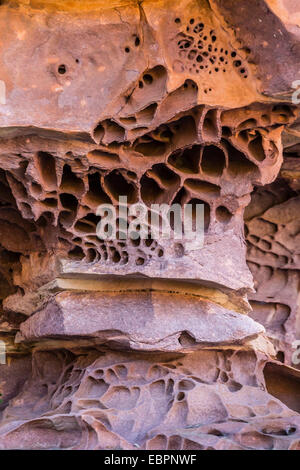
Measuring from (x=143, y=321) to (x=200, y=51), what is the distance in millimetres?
1635

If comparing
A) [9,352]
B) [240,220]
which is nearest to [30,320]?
[9,352]

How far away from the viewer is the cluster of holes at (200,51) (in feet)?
14.1

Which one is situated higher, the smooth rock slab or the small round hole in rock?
the small round hole in rock

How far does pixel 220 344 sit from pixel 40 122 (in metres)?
1.73

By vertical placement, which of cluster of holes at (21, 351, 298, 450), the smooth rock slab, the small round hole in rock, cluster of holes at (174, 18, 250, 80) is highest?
cluster of holes at (174, 18, 250, 80)

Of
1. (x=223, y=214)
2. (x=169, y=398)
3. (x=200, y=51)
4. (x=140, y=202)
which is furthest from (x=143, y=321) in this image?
(x=200, y=51)

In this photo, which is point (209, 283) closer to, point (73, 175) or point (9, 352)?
point (73, 175)

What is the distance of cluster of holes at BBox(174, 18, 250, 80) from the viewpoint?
4293 mm

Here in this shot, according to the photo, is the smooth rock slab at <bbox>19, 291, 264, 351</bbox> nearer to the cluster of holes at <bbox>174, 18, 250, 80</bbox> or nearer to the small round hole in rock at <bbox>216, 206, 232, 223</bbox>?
the small round hole in rock at <bbox>216, 206, 232, 223</bbox>

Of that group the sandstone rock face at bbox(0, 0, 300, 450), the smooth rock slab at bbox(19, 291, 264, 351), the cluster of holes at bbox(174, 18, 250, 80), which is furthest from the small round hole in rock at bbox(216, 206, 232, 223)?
the cluster of holes at bbox(174, 18, 250, 80)

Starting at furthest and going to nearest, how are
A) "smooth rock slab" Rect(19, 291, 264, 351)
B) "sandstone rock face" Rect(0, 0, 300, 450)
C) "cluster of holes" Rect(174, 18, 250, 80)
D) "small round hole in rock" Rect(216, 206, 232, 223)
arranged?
"small round hole in rock" Rect(216, 206, 232, 223) < "smooth rock slab" Rect(19, 291, 264, 351) < "cluster of holes" Rect(174, 18, 250, 80) < "sandstone rock face" Rect(0, 0, 300, 450)

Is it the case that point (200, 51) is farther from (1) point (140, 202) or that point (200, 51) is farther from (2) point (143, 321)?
(2) point (143, 321)

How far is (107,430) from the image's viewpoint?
3965mm
